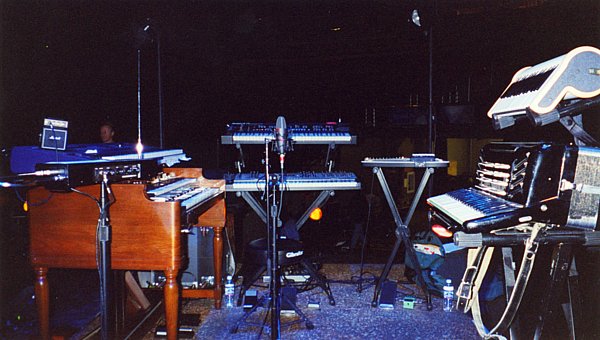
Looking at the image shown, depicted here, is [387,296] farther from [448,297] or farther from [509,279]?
[509,279]

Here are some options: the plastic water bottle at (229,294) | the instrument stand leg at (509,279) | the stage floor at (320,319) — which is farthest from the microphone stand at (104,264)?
the instrument stand leg at (509,279)

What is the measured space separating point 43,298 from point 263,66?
16.4ft

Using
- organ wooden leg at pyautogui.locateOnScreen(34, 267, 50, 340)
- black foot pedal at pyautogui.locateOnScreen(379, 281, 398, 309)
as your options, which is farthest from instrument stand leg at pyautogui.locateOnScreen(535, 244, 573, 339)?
organ wooden leg at pyautogui.locateOnScreen(34, 267, 50, 340)

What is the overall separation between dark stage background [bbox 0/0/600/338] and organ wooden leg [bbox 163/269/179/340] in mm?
2005

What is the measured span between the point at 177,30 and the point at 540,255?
4.31 metres

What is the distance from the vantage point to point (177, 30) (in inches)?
187

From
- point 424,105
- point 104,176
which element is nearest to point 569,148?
point 104,176

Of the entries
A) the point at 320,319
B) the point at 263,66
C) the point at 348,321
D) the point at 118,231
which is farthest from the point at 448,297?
the point at 263,66

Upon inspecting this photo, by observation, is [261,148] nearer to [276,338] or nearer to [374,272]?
[374,272]

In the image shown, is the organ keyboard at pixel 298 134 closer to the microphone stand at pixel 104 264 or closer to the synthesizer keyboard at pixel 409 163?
the synthesizer keyboard at pixel 409 163

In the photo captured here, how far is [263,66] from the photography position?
6707 millimetres

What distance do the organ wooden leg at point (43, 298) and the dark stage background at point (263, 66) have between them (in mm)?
1384

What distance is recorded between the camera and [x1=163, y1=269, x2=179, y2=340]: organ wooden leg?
2.35 metres

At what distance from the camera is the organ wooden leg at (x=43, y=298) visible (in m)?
2.42
